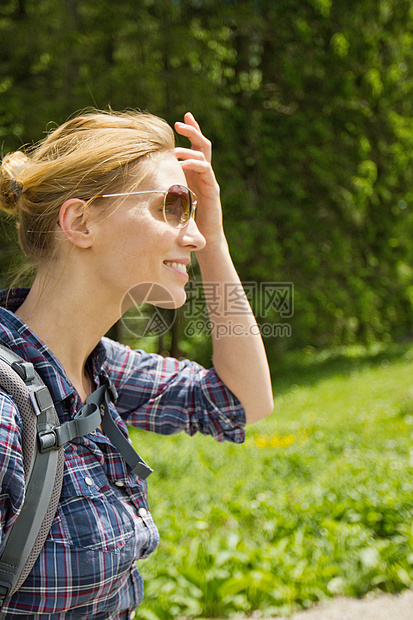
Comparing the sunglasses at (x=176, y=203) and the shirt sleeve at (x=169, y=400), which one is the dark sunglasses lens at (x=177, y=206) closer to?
the sunglasses at (x=176, y=203)

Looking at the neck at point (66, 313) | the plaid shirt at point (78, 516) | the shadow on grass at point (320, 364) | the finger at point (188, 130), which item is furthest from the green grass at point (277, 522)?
the shadow on grass at point (320, 364)

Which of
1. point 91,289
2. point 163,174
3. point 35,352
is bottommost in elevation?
point 35,352

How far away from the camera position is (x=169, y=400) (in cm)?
173

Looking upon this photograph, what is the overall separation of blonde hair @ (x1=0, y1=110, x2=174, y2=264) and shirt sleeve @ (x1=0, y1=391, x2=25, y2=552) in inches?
20.1

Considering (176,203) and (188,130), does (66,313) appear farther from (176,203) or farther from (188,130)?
(188,130)

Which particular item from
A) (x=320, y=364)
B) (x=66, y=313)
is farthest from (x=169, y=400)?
(x=320, y=364)

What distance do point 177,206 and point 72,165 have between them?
280 mm

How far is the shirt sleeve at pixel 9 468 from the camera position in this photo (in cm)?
106

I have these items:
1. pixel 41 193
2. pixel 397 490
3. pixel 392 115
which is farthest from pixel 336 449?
pixel 392 115

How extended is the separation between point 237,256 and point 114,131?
33.3 ft

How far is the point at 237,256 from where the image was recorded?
1152 centimetres

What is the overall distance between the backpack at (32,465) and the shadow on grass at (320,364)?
11.1 meters

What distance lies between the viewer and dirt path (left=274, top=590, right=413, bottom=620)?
9.20 ft

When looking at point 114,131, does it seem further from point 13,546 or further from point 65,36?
point 65,36
